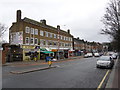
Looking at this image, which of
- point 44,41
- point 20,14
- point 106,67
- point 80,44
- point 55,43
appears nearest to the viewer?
point 106,67

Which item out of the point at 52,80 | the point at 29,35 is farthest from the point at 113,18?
the point at 29,35

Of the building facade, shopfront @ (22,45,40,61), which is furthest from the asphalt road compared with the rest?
the building facade

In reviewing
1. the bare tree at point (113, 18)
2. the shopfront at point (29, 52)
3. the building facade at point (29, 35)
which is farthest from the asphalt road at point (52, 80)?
the building facade at point (29, 35)

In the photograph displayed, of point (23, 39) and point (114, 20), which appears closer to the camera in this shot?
point (114, 20)

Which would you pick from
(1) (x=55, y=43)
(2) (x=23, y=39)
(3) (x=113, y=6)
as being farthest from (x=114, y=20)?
(1) (x=55, y=43)

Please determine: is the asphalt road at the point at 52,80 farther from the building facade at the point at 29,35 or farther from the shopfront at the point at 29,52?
the building facade at the point at 29,35

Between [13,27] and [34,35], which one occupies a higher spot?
[13,27]

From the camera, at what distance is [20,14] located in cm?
3825

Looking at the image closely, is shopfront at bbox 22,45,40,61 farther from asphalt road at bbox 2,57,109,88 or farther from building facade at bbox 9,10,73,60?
asphalt road at bbox 2,57,109,88

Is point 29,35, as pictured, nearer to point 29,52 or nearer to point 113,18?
point 29,52

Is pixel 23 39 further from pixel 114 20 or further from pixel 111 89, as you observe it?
pixel 111 89

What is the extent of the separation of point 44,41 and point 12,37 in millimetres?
9659

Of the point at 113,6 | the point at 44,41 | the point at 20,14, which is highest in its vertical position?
the point at 20,14

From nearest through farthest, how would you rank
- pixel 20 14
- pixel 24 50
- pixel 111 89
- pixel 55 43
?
pixel 111 89 → pixel 24 50 → pixel 20 14 → pixel 55 43
